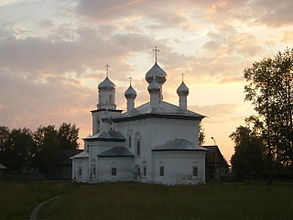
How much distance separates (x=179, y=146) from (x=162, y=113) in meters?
4.36

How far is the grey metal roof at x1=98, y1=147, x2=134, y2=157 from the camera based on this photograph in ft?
196

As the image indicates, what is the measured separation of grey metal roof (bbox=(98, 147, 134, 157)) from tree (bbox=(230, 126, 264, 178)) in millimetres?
12593

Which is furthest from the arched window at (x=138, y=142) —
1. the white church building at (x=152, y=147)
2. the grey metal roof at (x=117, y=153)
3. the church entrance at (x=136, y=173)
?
the church entrance at (x=136, y=173)

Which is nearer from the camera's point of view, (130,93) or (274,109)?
(274,109)

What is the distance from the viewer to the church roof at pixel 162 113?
2233 inches

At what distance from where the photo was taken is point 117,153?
197 feet

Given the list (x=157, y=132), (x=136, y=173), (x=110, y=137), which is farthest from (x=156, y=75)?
(x=136, y=173)

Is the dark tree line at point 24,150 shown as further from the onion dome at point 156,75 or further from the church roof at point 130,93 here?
the onion dome at point 156,75

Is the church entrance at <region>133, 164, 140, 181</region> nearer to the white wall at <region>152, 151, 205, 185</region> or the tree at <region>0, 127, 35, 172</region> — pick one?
the white wall at <region>152, 151, 205, 185</region>

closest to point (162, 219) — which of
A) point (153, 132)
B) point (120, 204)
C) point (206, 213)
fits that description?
point (206, 213)

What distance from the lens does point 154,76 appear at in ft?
201

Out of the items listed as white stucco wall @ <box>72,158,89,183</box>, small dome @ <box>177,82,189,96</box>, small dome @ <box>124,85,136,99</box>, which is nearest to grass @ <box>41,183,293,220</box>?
small dome @ <box>177,82,189,96</box>

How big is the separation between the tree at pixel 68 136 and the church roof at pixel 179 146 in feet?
177

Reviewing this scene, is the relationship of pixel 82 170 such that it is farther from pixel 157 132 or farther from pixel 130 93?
pixel 157 132
